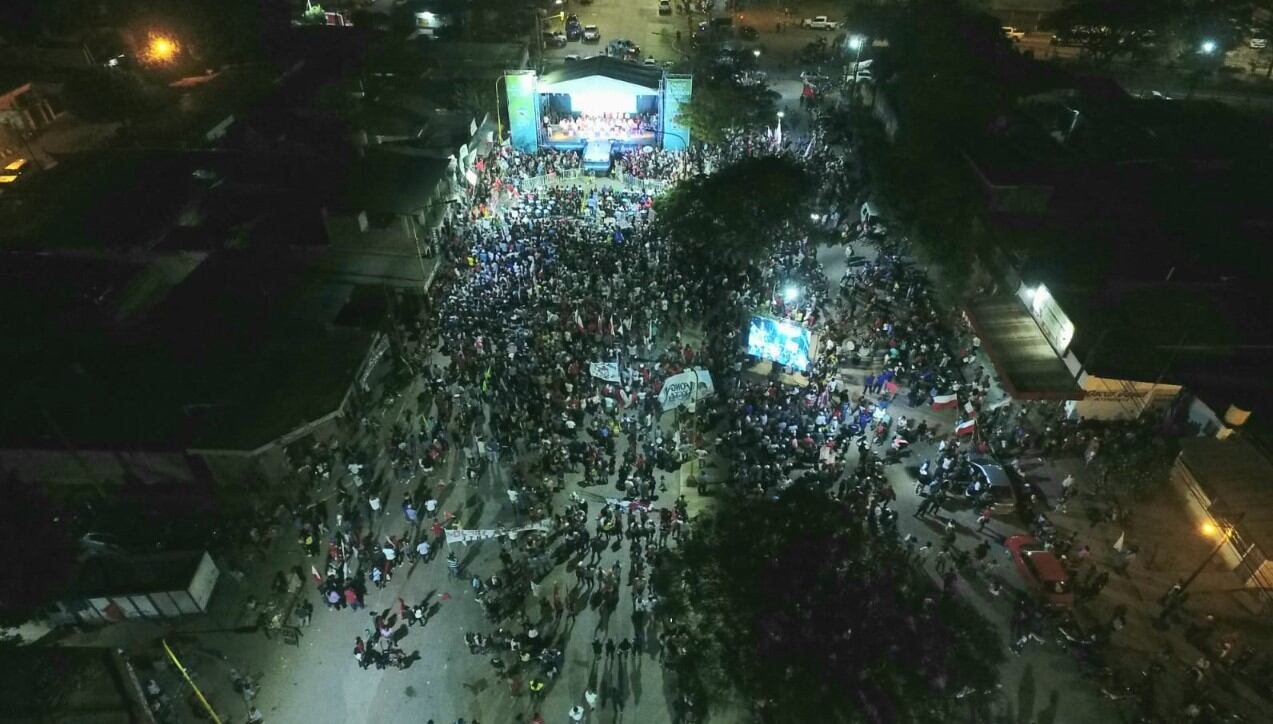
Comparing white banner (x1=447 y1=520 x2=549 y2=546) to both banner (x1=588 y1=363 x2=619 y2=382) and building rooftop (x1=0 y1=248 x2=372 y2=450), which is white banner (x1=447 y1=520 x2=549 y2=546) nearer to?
banner (x1=588 y1=363 x2=619 y2=382)

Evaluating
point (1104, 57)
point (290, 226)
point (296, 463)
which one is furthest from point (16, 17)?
point (1104, 57)

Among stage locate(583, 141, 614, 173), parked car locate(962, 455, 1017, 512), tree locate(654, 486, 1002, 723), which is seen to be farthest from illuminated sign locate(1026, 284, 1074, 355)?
stage locate(583, 141, 614, 173)

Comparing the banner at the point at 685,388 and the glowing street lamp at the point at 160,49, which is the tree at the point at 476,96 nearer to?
the glowing street lamp at the point at 160,49

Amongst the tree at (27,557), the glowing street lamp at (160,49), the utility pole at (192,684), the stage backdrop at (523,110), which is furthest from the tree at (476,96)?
the utility pole at (192,684)

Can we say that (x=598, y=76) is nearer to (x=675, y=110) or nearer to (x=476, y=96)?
(x=675, y=110)

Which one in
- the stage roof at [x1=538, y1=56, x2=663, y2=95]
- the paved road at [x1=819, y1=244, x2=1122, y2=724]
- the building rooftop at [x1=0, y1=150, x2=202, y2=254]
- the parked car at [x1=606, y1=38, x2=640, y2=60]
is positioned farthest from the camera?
the parked car at [x1=606, y1=38, x2=640, y2=60]

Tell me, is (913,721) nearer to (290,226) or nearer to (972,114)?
(290,226)
